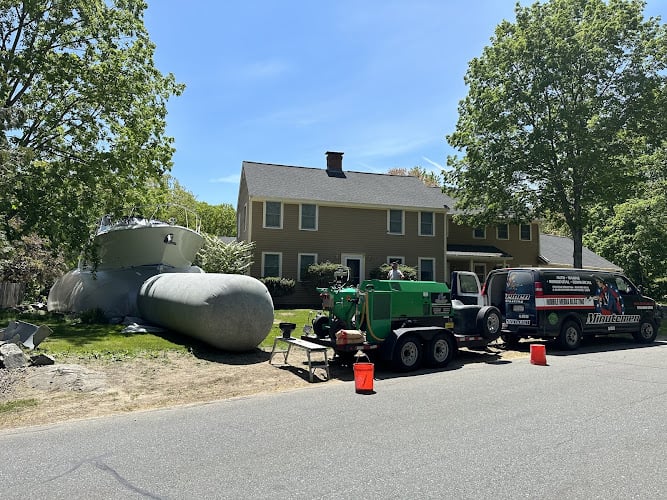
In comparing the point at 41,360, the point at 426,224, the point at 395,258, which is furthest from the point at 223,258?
the point at 41,360

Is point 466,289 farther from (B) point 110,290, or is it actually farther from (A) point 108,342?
(B) point 110,290

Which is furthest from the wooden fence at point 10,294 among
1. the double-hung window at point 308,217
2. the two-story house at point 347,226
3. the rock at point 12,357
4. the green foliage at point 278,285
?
the rock at point 12,357

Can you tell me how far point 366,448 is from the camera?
5.23m

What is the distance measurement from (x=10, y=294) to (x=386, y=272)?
58.1ft

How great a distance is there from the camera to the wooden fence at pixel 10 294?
22.4 metres

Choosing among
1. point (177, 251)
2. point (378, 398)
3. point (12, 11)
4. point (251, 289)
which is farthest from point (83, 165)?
point (378, 398)

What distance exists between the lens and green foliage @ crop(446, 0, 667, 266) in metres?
21.9

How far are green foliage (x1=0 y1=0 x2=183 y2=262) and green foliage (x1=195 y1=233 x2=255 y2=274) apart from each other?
4.96 metres

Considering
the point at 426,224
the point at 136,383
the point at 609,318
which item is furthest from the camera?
the point at 426,224

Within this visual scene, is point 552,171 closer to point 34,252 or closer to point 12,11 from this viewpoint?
point 12,11

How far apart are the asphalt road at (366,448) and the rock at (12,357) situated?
320 cm

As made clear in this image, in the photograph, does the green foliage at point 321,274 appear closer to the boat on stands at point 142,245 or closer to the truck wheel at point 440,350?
the boat on stands at point 142,245

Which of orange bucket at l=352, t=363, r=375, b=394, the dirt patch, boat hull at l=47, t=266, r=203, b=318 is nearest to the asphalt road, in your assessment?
orange bucket at l=352, t=363, r=375, b=394

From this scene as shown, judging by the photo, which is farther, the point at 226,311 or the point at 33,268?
the point at 33,268
